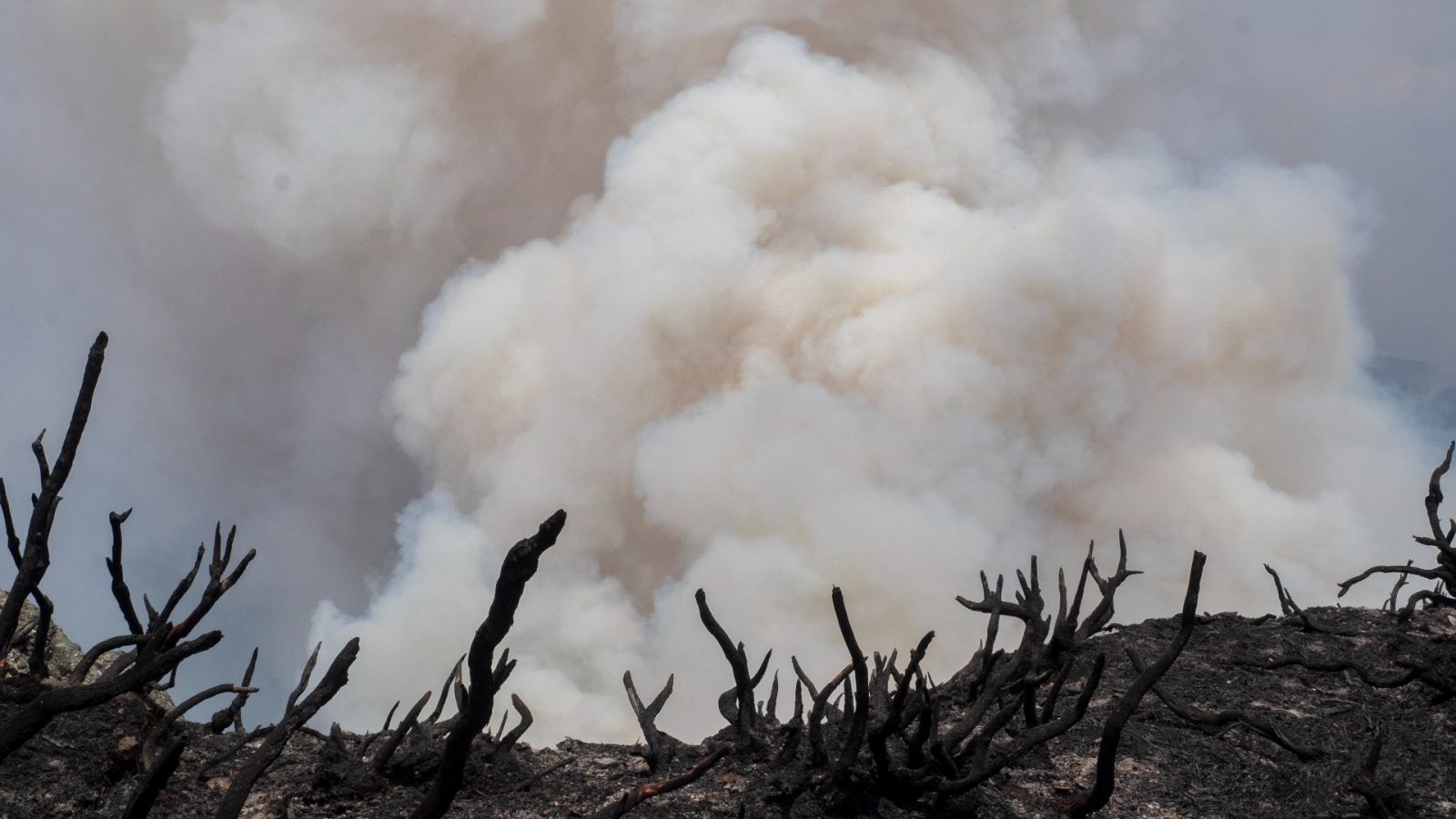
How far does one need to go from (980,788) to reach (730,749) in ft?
6.74

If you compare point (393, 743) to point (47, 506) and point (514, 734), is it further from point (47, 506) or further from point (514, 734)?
point (47, 506)

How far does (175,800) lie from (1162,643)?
37.2 ft

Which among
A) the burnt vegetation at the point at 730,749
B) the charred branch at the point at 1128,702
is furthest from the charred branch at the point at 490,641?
the charred branch at the point at 1128,702

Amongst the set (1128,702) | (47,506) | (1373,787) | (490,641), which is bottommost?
(1373,787)

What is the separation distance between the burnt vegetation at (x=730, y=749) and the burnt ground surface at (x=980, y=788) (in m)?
0.02

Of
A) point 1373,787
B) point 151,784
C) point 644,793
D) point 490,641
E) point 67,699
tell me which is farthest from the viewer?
point 1373,787

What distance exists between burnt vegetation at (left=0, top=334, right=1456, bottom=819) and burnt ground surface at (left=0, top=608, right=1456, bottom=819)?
0.08 ft

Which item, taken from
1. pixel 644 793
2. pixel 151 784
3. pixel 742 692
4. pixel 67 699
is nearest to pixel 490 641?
Answer: pixel 644 793

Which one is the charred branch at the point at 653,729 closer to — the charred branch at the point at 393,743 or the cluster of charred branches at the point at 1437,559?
the charred branch at the point at 393,743

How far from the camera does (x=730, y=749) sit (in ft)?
27.1

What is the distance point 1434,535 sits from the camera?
1215 centimetres

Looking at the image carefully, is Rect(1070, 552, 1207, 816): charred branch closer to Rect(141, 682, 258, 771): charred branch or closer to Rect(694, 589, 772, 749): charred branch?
Rect(694, 589, 772, 749): charred branch

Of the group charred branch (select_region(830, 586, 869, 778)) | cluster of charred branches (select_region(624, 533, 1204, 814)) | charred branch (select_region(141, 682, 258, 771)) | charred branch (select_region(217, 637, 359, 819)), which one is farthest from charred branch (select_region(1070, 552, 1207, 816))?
charred branch (select_region(141, 682, 258, 771))

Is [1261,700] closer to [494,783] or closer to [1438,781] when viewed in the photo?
[1438,781]
